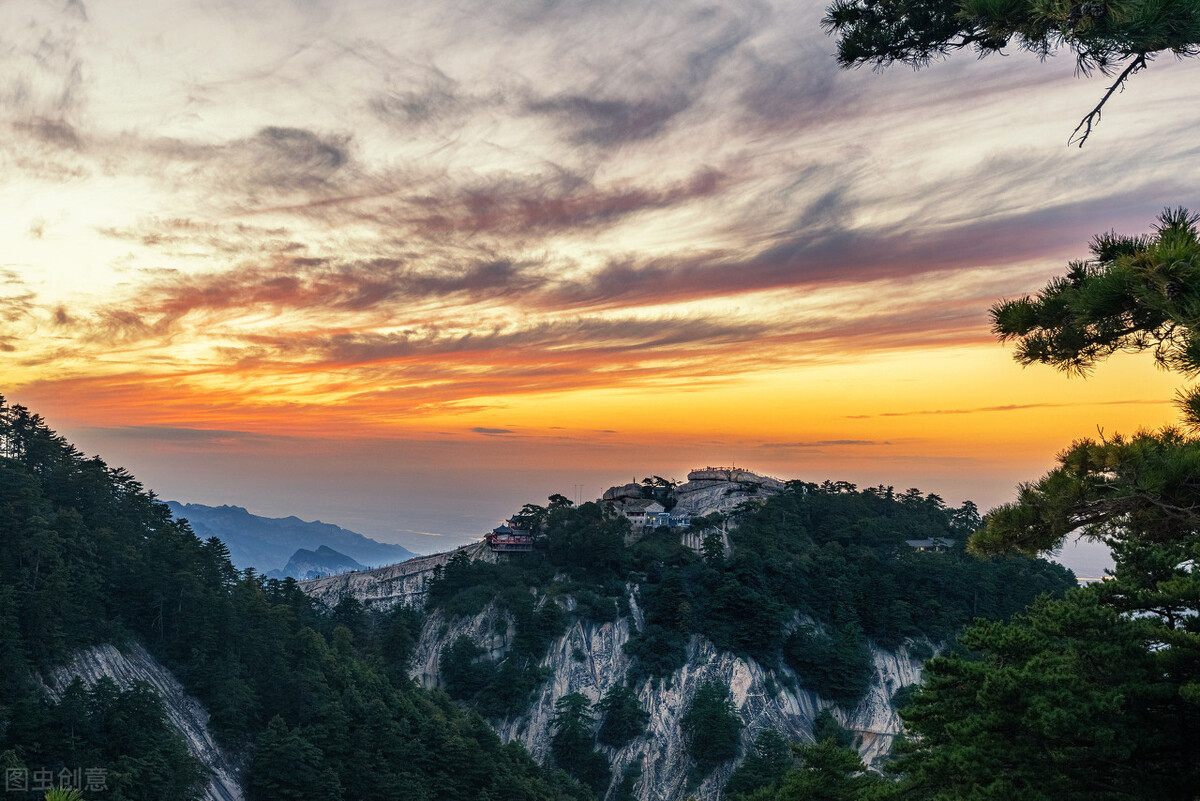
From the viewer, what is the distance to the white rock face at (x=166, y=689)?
32969 millimetres

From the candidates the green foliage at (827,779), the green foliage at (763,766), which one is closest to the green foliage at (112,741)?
the green foliage at (827,779)

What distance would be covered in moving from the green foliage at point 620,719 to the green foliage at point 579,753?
1210 mm

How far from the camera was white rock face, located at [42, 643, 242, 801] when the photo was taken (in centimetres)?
3297

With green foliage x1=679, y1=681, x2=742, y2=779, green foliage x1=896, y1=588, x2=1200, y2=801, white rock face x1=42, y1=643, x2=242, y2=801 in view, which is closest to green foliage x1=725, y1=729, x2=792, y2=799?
green foliage x1=679, y1=681, x2=742, y2=779

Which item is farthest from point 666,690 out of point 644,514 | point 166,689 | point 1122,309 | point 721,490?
point 1122,309

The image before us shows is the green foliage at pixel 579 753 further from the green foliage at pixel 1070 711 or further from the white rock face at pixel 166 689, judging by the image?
the green foliage at pixel 1070 711

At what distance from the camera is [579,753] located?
50.0 meters

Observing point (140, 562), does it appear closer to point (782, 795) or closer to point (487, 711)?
point (487, 711)

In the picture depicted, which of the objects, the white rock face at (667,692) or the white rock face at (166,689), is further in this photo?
the white rock face at (667,692)

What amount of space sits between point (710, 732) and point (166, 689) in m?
31.6

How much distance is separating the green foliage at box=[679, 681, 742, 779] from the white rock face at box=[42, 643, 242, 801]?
91.2 feet

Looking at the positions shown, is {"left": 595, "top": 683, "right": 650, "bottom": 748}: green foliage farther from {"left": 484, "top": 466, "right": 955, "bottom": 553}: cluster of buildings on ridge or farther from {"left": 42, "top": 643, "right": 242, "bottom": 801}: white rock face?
{"left": 42, "top": 643, "right": 242, "bottom": 801}: white rock face

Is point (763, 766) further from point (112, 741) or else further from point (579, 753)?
point (112, 741)

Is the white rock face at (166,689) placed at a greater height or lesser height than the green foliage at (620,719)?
greater
